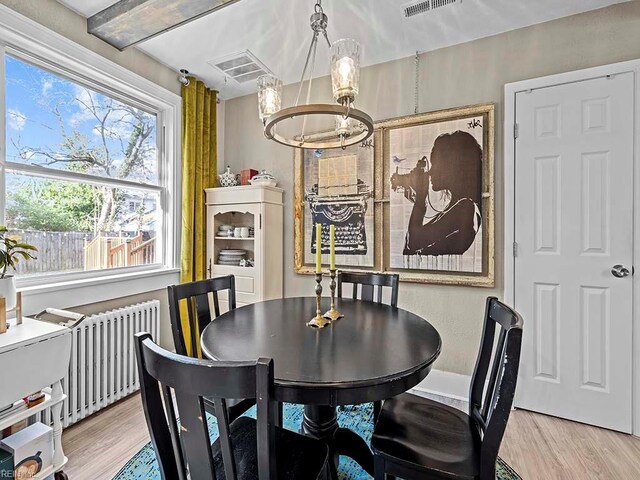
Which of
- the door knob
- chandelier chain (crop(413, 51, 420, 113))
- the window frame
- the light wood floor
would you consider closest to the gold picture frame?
chandelier chain (crop(413, 51, 420, 113))

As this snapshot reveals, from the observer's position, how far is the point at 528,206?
90.0 inches

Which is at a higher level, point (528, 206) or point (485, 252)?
point (528, 206)

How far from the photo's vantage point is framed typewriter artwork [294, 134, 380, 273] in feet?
9.25

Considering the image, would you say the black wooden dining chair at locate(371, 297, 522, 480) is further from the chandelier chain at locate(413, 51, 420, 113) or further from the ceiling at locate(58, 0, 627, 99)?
the ceiling at locate(58, 0, 627, 99)

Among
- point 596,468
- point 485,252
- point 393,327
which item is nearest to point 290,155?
point 485,252

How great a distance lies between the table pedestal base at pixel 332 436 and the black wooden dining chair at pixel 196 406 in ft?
1.93

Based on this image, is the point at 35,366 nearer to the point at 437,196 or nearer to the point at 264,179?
the point at 264,179

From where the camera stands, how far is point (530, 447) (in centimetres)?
190

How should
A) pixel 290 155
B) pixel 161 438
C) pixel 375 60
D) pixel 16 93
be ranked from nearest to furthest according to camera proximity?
pixel 161 438 → pixel 16 93 → pixel 375 60 → pixel 290 155

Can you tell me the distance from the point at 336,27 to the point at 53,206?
7.53 ft

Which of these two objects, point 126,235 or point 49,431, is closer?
point 49,431

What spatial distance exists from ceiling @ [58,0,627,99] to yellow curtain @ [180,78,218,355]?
33cm

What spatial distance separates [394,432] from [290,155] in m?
2.54

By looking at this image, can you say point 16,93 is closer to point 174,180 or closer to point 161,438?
point 174,180
